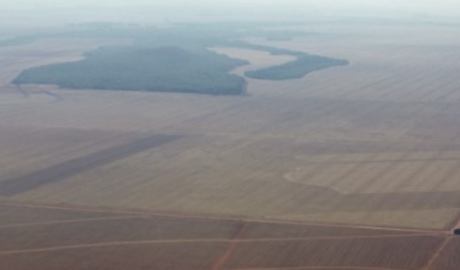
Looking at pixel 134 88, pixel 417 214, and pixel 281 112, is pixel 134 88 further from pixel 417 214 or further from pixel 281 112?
pixel 417 214

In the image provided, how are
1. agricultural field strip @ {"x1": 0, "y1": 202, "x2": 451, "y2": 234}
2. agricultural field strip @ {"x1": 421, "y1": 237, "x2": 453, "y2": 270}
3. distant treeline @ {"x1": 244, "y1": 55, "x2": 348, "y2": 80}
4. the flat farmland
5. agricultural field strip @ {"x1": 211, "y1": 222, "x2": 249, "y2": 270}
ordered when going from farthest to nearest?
distant treeline @ {"x1": 244, "y1": 55, "x2": 348, "y2": 80} < agricultural field strip @ {"x1": 0, "y1": 202, "x2": 451, "y2": 234} < the flat farmland < agricultural field strip @ {"x1": 211, "y1": 222, "x2": 249, "y2": 270} < agricultural field strip @ {"x1": 421, "y1": 237, "x2": 453, "y2": 270}

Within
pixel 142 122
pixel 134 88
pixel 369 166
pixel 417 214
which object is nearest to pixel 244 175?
pixel 369 166

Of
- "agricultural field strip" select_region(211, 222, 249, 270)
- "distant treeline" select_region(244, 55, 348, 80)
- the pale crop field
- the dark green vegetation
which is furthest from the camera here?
"distant treeline" select_region(244, 55, 348, 80)

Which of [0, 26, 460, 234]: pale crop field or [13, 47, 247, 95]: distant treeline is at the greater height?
[0, 26, 460, 234]: pale crop field

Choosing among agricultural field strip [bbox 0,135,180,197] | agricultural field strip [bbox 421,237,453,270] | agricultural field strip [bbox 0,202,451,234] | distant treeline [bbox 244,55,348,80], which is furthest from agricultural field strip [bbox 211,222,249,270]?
distant treeline [bbox 244,55,348,80]

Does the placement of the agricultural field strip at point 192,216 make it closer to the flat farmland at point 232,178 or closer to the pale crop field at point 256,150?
the flat farmland at point 232,178

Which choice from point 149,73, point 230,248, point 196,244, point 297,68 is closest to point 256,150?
point 196,244

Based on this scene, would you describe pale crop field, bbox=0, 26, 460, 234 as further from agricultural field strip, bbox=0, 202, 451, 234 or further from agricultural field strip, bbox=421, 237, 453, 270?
agricultural field strip, bbox=421, 237, 453, 270

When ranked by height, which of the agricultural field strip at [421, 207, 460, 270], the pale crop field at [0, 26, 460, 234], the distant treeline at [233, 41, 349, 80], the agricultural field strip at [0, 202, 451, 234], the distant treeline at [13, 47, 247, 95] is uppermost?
the agricultural field strip at [421, 207, 460, 270]
